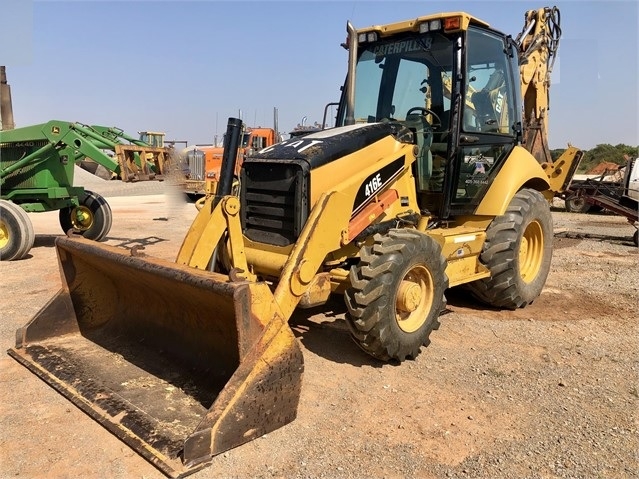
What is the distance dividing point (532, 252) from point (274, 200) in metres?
3.41

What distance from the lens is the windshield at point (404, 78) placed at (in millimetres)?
5297

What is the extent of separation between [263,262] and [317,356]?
88 cm

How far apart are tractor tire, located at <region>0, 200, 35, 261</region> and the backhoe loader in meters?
4.52

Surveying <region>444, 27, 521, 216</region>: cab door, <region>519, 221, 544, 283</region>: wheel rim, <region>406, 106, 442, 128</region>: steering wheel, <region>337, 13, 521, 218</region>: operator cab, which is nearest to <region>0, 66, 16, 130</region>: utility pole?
<region>337, 13, 521, 218</region>: operator cab

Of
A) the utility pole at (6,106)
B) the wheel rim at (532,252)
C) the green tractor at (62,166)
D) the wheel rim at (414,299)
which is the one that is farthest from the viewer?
the utility pole at (6,106)

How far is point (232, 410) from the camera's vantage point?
300 cm

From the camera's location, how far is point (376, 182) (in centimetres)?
462

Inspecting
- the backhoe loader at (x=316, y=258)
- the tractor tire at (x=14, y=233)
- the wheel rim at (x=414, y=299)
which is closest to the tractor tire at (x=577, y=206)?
the backhoe loader at (x=316, y=258)

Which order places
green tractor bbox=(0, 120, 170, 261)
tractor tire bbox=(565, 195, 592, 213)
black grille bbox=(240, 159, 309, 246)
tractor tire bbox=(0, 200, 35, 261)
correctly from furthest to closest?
tractor tire bbox=(565, 195, 592, 213)
green tractor bbox=(0, 120, 170, 261)
tractor tire bbox=(0, 200, 35, 261)
black grille bbox=(240, 159, 309, 246)

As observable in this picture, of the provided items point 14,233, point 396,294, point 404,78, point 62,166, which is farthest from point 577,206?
point 14,233

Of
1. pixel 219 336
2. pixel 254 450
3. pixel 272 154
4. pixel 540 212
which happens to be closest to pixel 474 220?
pixel 540 212

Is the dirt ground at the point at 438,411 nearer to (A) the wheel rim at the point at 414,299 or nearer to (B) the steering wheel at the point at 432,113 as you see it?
(A) the wheel rim at the point at 414,299

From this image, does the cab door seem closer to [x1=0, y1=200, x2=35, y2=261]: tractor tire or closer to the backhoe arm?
the backhoe arm

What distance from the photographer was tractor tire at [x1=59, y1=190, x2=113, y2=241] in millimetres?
10625
